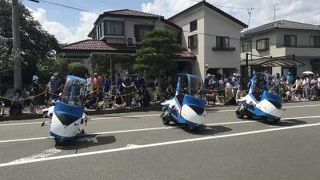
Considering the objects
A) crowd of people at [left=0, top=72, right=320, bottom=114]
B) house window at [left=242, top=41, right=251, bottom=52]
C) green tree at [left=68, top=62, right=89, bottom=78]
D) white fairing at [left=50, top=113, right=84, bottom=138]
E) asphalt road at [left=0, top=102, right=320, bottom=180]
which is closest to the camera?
asphalt road at [left=0, top=102, right=320, bottom=180]

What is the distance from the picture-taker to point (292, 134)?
12.2 metres

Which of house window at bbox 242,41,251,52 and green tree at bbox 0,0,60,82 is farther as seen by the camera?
house window at bbox 242,41,251,52

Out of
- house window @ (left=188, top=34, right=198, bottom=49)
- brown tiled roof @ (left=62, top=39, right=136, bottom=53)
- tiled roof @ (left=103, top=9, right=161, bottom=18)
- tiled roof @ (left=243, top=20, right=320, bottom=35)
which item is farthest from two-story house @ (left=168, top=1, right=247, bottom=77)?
tiled roof @ (left=243, top=20, right=320, bottom=35)

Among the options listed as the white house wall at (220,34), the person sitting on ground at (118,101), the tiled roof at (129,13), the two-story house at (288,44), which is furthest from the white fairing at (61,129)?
the two-story house at (288,44)

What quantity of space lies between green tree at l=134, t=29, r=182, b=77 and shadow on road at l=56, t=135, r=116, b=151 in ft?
37.2

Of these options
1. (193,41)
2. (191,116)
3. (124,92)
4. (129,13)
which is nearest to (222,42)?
(193,41)

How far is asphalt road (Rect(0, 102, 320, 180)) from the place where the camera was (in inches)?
305

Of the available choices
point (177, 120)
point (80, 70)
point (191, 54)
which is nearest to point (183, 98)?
point (177, 120)

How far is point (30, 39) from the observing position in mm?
38469

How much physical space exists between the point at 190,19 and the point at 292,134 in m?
26.8

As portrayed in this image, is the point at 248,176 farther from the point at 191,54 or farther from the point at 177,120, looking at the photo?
the point at 191,54

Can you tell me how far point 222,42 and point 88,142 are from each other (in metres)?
27.7

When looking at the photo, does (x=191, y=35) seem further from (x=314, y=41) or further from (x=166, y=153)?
(x=166, y=153)

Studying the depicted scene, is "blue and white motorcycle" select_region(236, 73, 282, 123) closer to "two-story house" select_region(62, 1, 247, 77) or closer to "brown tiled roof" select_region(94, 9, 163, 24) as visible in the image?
"two-story house" select_region(62, 1, 247, 77)
